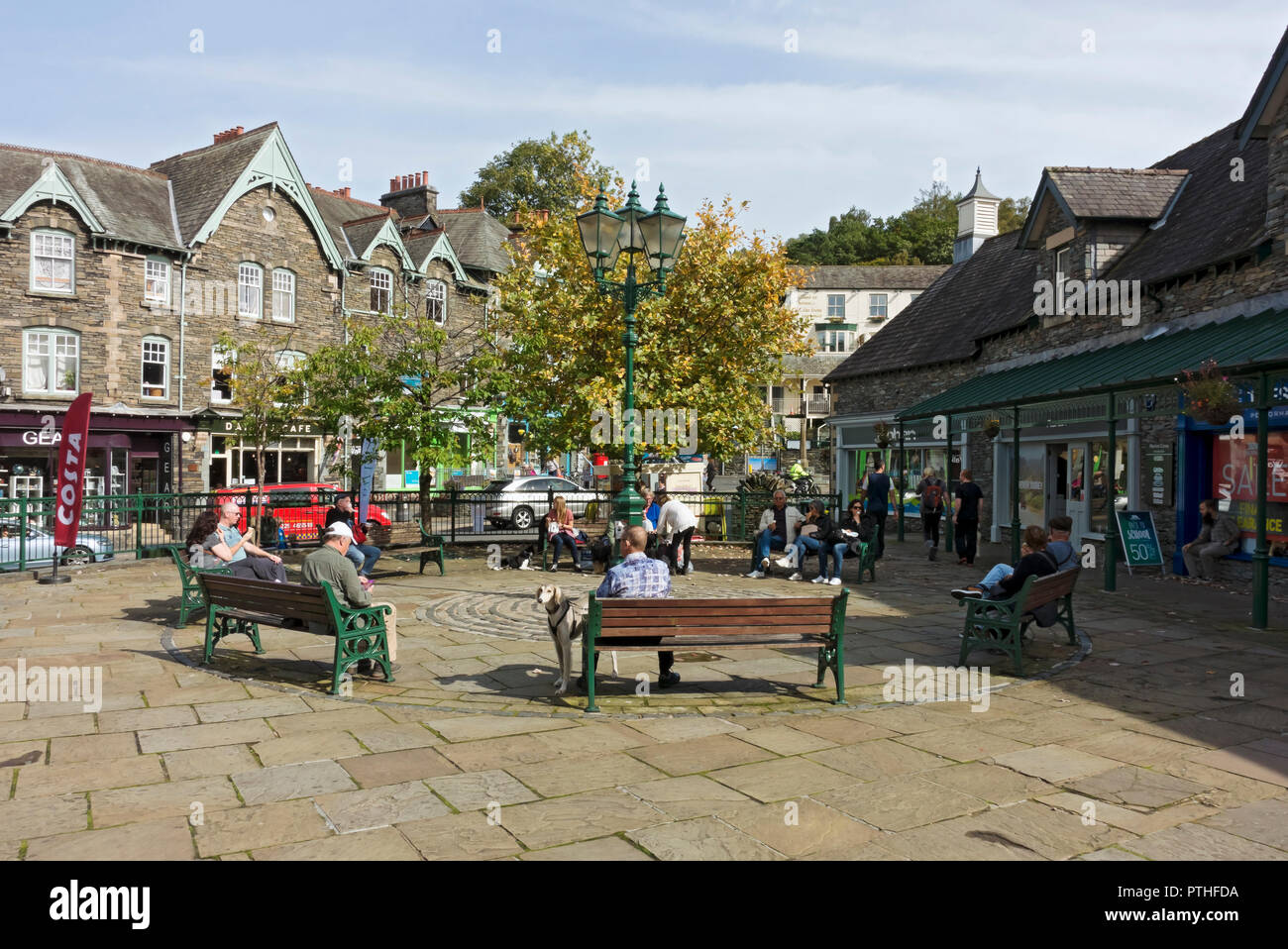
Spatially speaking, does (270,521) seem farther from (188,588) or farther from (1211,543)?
(1211,543)

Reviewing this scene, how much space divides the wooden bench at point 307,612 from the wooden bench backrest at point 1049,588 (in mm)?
5457

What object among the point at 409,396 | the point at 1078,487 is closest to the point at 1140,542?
the point at 1078,487

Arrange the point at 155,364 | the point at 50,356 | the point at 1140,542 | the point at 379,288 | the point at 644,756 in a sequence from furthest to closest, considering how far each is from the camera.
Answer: the point at 379,288, the point at 155,364, the point at 50,356, the point at 1140,542, the point at 644,756

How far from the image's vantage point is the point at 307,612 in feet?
25.3

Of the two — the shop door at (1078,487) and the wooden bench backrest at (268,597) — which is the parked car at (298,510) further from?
the shop door at (1078,487)

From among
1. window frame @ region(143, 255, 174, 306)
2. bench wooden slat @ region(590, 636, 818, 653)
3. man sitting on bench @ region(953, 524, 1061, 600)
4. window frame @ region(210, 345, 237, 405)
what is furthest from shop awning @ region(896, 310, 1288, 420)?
window frame @ region(143, 255, 174, 306)

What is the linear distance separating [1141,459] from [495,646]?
39.7 ft

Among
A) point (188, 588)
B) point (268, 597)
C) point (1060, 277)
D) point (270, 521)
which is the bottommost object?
point (188, 588)

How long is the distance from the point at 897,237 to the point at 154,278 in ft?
173

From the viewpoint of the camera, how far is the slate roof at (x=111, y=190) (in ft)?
89.4

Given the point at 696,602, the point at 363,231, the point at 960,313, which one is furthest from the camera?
the point at 363,231

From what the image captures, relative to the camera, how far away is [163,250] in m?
28.8
